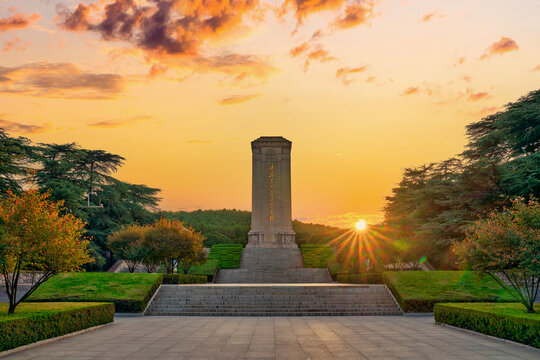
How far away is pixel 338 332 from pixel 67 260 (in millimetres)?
9731

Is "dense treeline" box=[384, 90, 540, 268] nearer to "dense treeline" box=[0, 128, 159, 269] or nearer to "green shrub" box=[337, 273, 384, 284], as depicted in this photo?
"green shrub" box=[337, 273, 384, 284]

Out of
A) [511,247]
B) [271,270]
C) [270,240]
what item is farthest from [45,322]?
[270,240]

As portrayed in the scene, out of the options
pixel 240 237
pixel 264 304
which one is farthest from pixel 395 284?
pixel 240 237

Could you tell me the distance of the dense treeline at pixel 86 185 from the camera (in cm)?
3639

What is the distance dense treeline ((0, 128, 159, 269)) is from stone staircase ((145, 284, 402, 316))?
18.2m

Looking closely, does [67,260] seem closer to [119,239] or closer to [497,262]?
[497,262]

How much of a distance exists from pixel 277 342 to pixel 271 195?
3729cm

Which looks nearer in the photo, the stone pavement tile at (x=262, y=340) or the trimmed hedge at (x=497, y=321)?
the trimmed hedge at (x=497, y=321)

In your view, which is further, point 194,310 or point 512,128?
point 512,128

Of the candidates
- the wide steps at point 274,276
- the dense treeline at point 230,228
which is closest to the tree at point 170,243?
the wide steps at point 274,276

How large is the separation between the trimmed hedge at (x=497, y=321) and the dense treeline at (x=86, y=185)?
102 feet

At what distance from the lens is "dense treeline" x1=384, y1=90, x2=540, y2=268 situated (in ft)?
97.3

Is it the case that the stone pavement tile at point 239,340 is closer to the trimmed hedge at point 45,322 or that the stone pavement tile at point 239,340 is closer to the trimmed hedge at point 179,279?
the trimmed hedge at point 45,322

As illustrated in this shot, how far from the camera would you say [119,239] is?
115 feet
